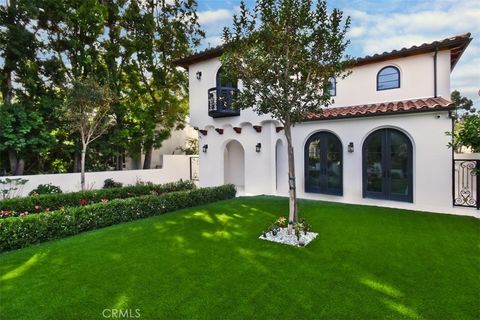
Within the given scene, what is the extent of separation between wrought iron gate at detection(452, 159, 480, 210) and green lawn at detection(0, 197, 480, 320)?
1.84 meters

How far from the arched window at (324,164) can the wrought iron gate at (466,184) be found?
13.3 feet

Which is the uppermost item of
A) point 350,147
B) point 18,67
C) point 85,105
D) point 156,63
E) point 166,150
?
point 156,63

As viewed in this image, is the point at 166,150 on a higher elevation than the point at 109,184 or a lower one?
higher

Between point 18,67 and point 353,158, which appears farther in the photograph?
point 18,67

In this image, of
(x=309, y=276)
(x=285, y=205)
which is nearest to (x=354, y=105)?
(x=285, y=205)

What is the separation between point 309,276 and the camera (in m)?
4.70

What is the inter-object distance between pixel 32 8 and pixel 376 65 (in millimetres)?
17320

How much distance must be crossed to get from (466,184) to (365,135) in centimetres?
401

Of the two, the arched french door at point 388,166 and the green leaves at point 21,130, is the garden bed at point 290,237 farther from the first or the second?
the green leaves at point 21,130

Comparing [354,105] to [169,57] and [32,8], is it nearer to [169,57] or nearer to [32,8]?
[169,57]

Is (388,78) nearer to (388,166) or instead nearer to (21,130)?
(388,166)

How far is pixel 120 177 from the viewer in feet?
55.8

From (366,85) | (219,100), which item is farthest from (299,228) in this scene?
(366,85)

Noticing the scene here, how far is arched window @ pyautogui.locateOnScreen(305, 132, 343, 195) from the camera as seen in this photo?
1159 centimetres
